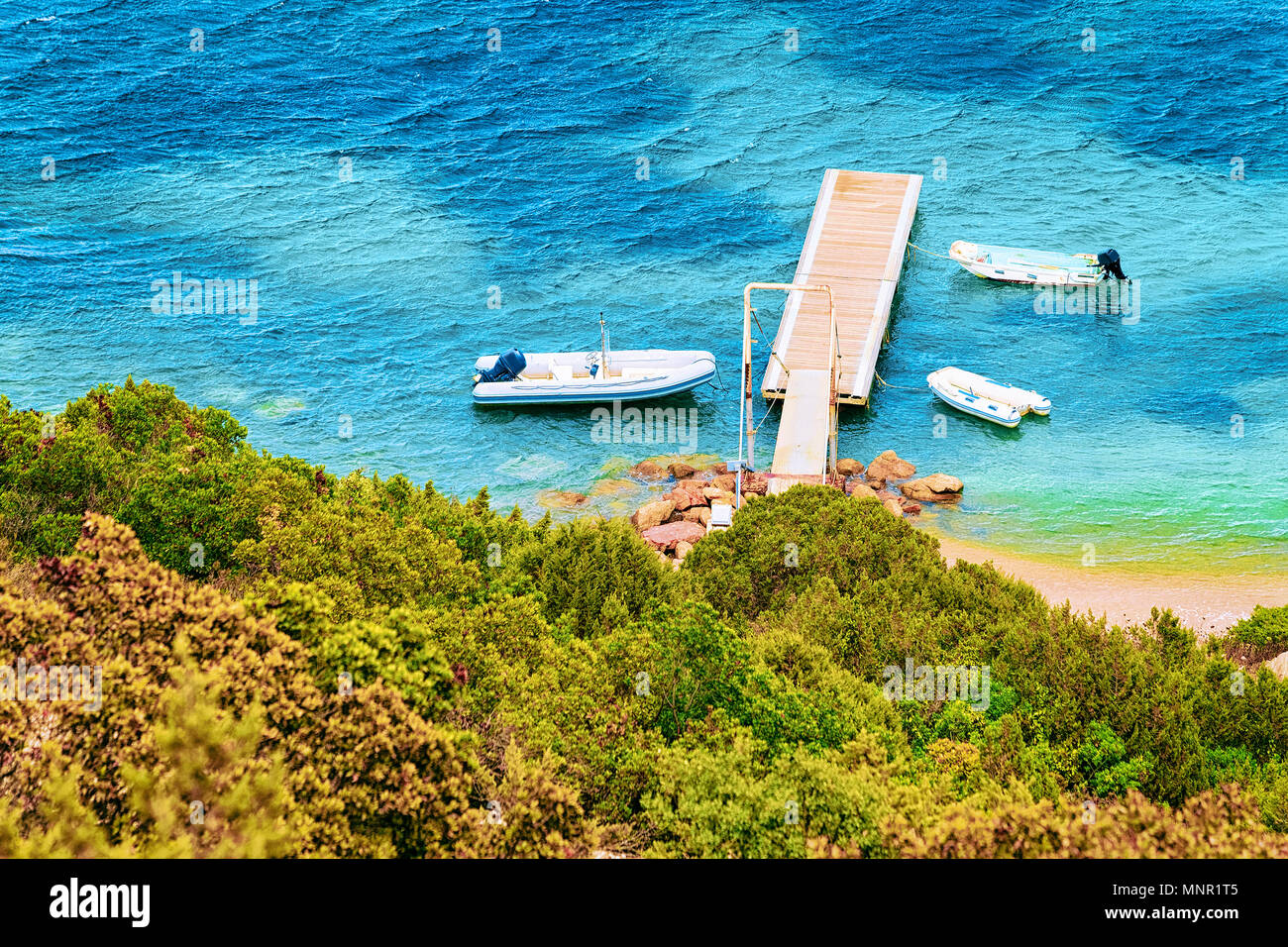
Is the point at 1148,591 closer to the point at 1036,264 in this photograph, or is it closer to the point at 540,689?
the point at 1036,264

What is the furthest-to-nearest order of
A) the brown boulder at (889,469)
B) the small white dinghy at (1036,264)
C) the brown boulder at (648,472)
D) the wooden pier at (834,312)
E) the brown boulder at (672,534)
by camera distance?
the small white dinghy at (1036,264) < the brown boulder at (648,472) < the wooden pier at (834,312) < the brown boulder at (889,469) < the brown boulder at (672,534)

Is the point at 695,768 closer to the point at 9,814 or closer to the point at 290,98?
the point at 9,814

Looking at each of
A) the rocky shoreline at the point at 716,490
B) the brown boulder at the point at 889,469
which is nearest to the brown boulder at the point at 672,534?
the rocky shoreline at the point at 716,490

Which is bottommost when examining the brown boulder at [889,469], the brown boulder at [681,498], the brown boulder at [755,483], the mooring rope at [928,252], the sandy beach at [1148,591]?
the sandy beach at [1148,591]

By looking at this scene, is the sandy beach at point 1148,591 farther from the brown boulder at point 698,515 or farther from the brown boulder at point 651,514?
the brown boulder at point 651,514

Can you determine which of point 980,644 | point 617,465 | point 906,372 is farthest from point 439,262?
point 980,644

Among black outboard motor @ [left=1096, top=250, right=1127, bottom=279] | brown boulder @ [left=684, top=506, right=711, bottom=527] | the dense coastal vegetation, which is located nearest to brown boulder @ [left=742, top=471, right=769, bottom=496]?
brown boulder @ [left=684, top=506, right=711, bottom=527]

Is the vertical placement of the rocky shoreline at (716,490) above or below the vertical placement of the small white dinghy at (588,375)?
below
